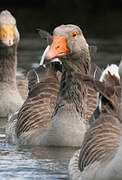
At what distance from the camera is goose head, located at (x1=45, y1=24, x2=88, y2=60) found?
33.3ft

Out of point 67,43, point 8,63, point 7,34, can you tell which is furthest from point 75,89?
point 8,63

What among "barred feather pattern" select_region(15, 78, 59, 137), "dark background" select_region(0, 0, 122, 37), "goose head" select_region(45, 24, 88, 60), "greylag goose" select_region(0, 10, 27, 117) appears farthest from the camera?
"dark background" select_region(0, 0, 122, 37)

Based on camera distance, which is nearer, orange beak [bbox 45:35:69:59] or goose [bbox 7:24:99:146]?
orange beak [bbox 45:35:69:59]

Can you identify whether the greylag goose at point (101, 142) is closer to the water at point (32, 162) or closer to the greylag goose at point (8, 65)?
the water at point (32, 162)

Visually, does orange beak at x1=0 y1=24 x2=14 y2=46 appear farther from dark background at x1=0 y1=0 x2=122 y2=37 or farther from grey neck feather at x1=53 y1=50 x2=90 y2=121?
dark background at x1=0 y1=0 x2=122 y2=37

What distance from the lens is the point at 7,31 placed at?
14.0 meters

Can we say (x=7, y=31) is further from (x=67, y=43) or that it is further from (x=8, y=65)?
(x=67, y=43)

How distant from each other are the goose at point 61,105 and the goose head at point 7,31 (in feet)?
7.56

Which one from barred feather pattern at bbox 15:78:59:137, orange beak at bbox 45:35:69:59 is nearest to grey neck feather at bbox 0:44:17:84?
barred feather pattern at bbox 15:78:59:137

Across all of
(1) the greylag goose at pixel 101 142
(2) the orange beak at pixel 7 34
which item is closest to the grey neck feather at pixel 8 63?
(2) the orange beak at pixel 7 34

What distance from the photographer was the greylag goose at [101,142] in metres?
7.63

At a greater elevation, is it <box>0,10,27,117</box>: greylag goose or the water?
<box>0,10,27,117</box>: greylag goose

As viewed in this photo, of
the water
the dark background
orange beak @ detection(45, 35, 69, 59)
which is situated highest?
orange beak @ detection(45, 35, 69, 59)

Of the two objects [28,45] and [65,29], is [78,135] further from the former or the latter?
[28,45]
